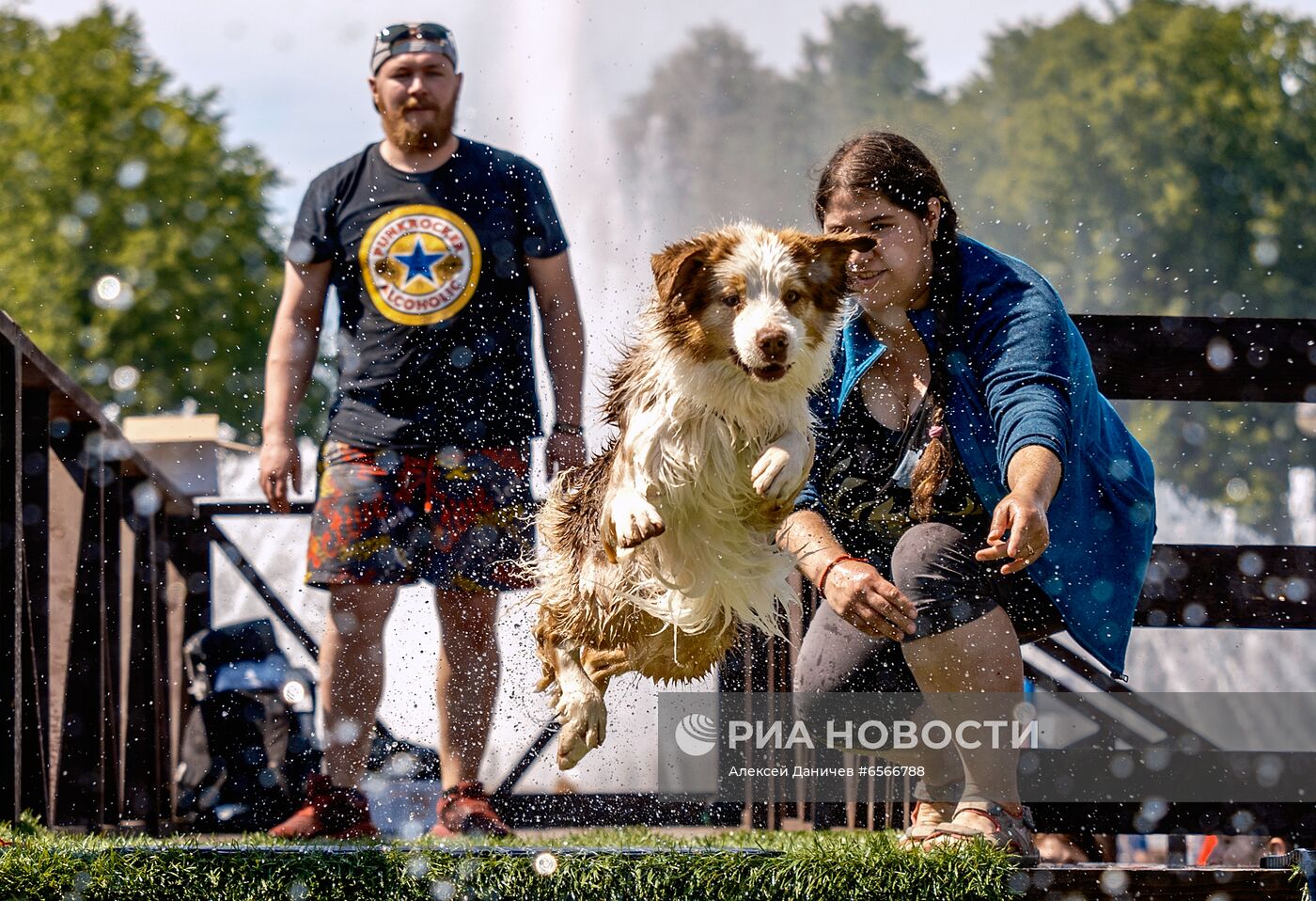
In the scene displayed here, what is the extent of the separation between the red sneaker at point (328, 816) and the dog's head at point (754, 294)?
1970mm

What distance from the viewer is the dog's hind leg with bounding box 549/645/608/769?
3070 millimetres

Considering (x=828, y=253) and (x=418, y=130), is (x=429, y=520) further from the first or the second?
(x=828, y=253)

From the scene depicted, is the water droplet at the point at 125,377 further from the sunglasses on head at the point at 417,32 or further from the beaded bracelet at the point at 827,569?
the beaded bracelet at the point at 827,569

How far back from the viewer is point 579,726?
3.09m

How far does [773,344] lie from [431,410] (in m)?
1.66

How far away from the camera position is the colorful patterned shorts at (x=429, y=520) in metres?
4.18

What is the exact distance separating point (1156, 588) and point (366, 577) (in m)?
2.78

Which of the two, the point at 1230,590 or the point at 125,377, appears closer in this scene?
the point at 1230,590

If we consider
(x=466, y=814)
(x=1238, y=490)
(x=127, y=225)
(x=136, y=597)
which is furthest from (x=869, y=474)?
(x=1238, y=490)

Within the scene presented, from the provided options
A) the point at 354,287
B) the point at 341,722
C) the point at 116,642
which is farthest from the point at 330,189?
the point at 116,642

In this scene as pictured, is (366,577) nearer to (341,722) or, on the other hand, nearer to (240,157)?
(341,722)

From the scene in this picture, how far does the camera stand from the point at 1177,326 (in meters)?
4.89

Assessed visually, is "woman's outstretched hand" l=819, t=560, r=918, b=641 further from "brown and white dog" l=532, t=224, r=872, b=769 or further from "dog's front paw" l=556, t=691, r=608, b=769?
"dog's front paw" l=556, t=691, r=608, b=769

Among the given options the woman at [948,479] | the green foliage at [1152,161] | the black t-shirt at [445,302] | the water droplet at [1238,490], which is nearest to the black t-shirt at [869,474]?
the woman at [948,479]
